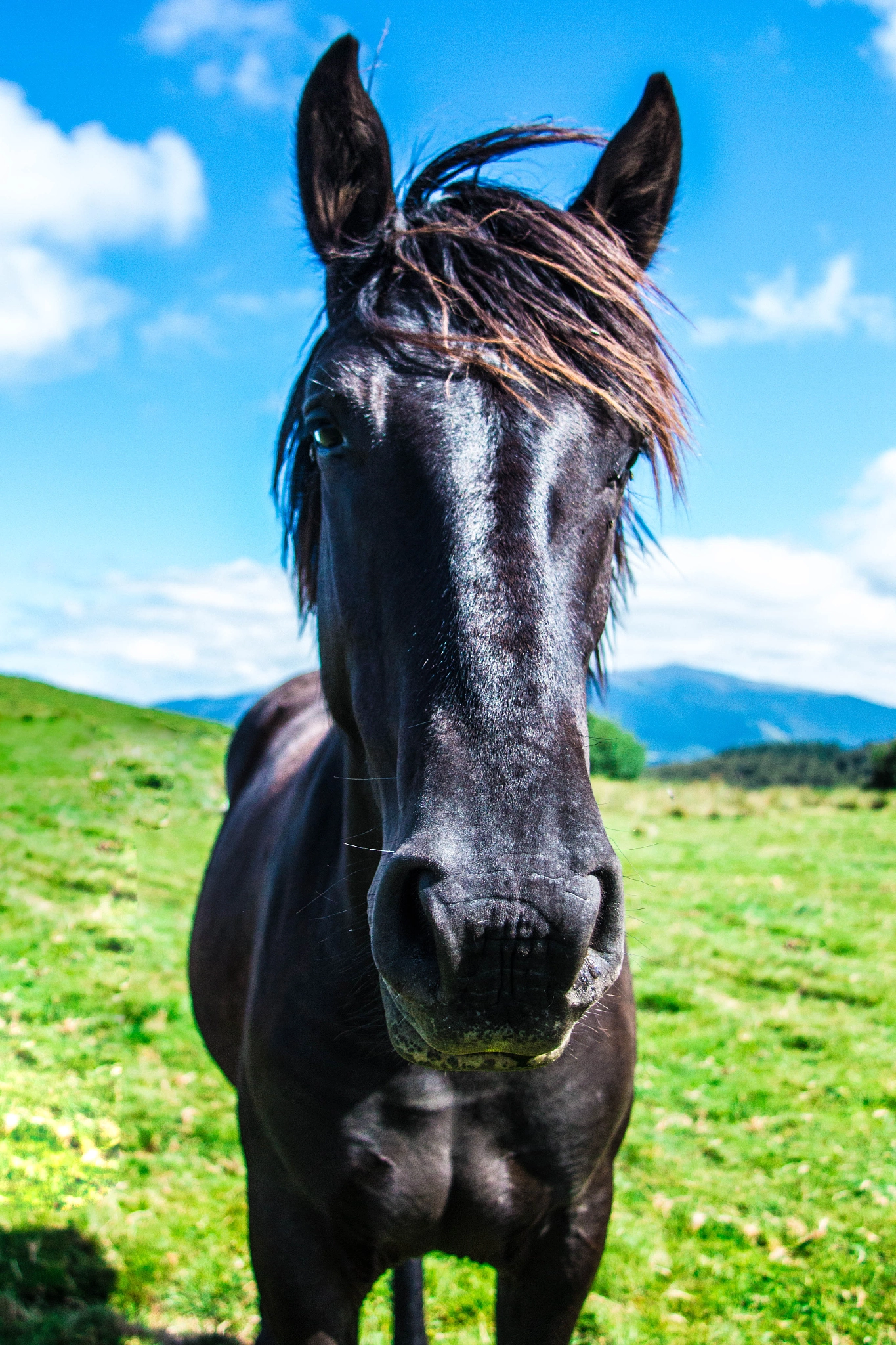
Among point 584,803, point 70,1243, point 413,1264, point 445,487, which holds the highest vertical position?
point 445,487

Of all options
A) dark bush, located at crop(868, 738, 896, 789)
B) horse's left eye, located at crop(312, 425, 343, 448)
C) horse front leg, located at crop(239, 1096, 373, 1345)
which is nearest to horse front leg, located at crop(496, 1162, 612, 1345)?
horse front leg, located at crop(239, 1096, 373, 1345)

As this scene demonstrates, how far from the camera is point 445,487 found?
5.23ft

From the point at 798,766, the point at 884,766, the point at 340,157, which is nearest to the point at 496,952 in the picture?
the point at 340,157

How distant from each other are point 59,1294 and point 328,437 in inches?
161

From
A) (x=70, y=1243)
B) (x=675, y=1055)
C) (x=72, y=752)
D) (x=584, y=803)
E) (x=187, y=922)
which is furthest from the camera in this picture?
(x=72, y=752)

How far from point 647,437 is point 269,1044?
5.90ft

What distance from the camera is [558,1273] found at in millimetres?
2207

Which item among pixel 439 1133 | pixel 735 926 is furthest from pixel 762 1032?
pixel 439 1133

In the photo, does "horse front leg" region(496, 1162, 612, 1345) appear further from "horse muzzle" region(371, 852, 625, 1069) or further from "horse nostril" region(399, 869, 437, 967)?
"horse nostril" region(399, 869, 437, 967)

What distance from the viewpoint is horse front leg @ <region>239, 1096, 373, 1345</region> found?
210 centimetres

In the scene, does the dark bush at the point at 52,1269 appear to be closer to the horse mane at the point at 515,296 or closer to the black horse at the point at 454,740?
the black horse at the point at 454,740

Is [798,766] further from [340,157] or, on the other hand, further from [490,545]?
[490,545]

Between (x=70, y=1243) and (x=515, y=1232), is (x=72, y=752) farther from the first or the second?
(x=515, y=1232)

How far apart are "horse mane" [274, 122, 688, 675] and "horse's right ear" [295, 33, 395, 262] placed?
0.30 feet
